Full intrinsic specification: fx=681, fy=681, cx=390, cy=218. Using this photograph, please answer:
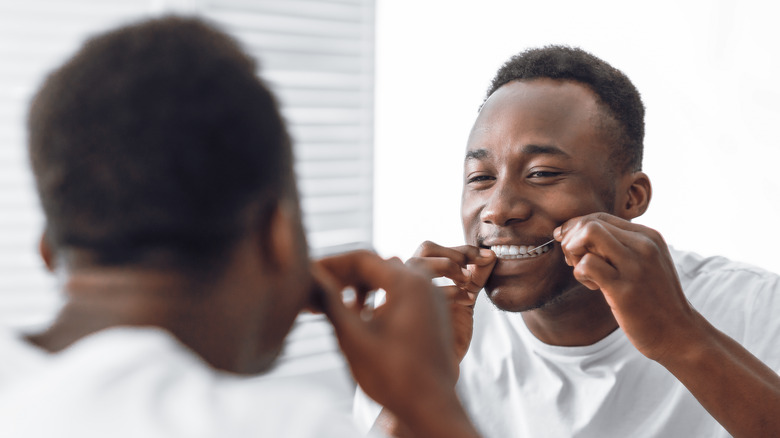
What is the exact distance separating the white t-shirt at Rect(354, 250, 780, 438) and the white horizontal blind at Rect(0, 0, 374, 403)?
874 mm

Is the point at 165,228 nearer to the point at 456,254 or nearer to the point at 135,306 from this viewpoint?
the point at 135,306

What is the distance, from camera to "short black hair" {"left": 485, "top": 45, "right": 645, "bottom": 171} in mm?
1295

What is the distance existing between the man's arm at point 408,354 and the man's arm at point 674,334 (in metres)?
0.44

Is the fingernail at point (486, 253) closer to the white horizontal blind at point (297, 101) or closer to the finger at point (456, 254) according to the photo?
the finger at point (456, 254)

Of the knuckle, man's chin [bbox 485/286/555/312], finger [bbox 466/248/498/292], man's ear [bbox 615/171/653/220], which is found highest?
man's ear [bbox 615/171/653/220]

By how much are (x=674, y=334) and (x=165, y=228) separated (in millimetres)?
774

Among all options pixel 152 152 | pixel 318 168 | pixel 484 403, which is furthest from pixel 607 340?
pixel 318 168

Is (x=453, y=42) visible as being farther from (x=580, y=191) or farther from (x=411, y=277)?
(x=411, y=277)

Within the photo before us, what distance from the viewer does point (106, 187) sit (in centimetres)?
48

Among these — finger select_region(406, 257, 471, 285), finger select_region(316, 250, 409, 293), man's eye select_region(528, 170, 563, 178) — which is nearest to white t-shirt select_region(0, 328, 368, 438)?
finger select_region(316, 250, 409, 293)

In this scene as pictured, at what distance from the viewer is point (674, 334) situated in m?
0.98

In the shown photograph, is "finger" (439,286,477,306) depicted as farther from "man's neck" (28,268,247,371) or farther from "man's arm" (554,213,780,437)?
"man's neck" (28,268,247,371)

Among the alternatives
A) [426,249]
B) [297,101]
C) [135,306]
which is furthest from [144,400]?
[297,101]

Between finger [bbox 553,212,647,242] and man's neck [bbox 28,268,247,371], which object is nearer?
man's neck [bbox 28,268,247,371]
